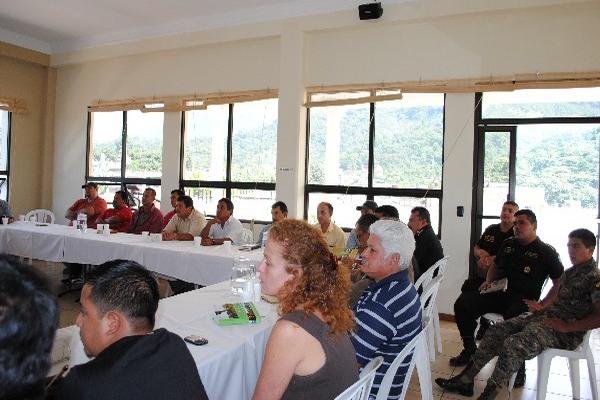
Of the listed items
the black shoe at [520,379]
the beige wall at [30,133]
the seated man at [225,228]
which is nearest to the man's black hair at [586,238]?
the black shoe at [520,379]

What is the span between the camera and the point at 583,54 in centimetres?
451

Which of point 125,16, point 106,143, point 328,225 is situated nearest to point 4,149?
point 106,143

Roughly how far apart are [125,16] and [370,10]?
327 cm

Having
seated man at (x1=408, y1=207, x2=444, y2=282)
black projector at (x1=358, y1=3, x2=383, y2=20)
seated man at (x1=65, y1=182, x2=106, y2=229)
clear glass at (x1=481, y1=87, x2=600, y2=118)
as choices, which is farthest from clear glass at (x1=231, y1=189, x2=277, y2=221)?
clear glass at (x1=481, y1=87, x2=600, y2=118)

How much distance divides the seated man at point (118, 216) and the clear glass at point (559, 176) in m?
4.38

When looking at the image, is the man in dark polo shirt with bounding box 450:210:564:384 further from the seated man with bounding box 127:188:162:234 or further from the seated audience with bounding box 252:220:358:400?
the seated man with bounding box 127:188:162:234

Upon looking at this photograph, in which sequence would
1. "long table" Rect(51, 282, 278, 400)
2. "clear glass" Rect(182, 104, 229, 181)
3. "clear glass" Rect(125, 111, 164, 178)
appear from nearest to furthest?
"long table" Rect(51, 282, 278, 400), "clear glass" Rect(182, 104, 229, 181), "clear glass" Rect(125, 111, 164, 178)

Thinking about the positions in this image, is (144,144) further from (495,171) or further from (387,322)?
(387,322)

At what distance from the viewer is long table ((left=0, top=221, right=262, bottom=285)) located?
13.0 ft

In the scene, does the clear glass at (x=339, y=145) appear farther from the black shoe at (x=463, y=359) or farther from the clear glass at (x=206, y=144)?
the black shoe at (x=463, y=359)

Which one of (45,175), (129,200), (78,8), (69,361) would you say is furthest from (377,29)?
(45,175)

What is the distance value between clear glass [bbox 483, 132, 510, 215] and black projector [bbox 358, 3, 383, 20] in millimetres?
1670

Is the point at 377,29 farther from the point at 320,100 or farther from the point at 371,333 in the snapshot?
the point at 371,333

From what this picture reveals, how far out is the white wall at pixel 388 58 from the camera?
4.64m
